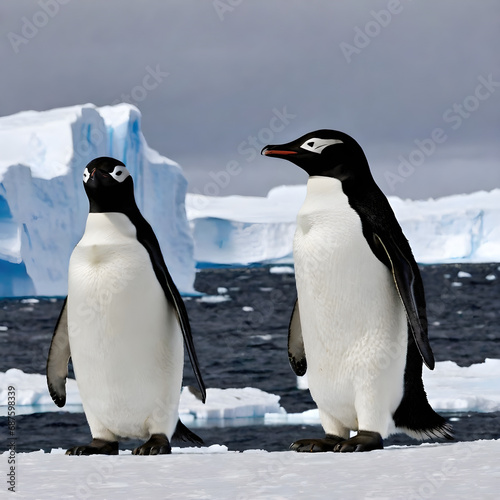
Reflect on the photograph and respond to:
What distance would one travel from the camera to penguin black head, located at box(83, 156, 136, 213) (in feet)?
12.0

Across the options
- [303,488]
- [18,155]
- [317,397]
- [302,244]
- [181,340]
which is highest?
[18,155]

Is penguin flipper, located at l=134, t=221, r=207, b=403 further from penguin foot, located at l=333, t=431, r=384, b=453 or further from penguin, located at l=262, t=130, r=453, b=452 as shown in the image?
penguin foot, located at l=333, t=431, r=384, b=453

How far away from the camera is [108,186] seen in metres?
3.69

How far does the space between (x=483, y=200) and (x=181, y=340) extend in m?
57.8

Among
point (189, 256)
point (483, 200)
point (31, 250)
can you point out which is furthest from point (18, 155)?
point (483, 200)

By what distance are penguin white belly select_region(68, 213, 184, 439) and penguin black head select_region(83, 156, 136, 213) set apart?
0.13 feet

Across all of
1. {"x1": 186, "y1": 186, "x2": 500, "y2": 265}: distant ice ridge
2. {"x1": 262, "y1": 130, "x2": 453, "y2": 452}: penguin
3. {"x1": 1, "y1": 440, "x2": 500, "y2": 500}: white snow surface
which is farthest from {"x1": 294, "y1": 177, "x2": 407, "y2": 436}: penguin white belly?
{"x1": 186, "y1": 186, "x2": 500, "y2": 265}: distant ice ridge

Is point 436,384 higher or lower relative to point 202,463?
higher

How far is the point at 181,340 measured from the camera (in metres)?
3.81

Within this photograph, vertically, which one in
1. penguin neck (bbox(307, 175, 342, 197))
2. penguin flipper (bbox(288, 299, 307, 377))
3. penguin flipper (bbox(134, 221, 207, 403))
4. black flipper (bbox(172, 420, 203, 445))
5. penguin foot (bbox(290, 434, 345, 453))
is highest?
penguin neck (bbox(307, 175, 342, 197))

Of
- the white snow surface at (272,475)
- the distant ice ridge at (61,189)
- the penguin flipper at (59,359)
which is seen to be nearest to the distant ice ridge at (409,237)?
the distant ice ridge at (61,189)

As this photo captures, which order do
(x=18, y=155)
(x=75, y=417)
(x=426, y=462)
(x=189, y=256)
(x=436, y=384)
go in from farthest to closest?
1. (x=189, y=256)
2. (x=18, y=155)
3. (x=436, y=384)
4. (x=75, y=417)
5. (x=426, y=462)

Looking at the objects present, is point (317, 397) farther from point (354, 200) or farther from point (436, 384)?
point (436, 384)

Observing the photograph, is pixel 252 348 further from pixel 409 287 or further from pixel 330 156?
pixel 409 287
